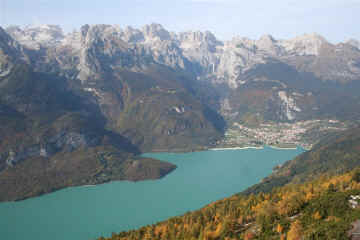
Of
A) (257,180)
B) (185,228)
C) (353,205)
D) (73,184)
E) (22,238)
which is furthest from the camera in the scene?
(73,184)

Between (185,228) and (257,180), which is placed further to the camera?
(257,180)

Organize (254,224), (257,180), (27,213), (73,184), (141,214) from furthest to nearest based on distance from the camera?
(73,184) < (257,180) < (27,213) < (141,214) < (254,224)

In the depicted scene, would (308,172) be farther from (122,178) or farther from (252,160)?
(122,178)

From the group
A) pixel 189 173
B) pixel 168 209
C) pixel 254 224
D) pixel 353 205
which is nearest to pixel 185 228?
pixel 254 224

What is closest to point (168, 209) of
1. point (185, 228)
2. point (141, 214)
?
point (141, 214)

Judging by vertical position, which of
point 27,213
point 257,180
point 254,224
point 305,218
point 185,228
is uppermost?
point 305,218

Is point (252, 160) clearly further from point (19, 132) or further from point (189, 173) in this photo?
point (19, 132)

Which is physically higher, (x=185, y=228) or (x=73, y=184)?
(x=185, y=228)
